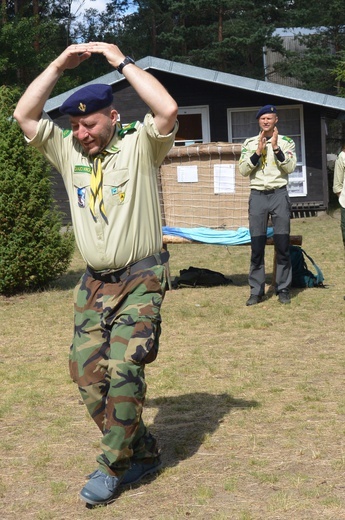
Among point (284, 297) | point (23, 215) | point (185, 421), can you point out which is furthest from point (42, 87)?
point (23, 215)

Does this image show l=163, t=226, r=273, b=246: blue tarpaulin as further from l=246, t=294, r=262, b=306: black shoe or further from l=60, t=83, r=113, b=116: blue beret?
l=60, t=83, r=113, b=116: blue beret

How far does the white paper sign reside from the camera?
1213cm

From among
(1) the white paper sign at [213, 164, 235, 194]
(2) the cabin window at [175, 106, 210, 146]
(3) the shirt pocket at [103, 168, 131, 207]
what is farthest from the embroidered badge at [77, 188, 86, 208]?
(2) the cabin window at [175, 106, 210, 146]

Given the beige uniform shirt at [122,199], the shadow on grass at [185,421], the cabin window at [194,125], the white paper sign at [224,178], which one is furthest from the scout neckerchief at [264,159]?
the cabin window at [194,125]

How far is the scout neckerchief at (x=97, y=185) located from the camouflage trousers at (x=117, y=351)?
14.8 inches

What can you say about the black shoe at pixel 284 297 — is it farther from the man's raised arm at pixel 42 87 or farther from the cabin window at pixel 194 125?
the cabin window at pixel 194 125

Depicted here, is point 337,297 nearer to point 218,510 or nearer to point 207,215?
point 207,215

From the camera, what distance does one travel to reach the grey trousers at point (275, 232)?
10133mm

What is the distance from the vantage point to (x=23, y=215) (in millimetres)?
11039

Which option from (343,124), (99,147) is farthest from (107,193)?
(343,124)

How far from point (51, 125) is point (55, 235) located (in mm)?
Answer: 6565

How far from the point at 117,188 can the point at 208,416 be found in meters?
2.07

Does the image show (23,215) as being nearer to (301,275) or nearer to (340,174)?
(301,275)

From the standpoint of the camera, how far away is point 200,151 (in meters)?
12.5
